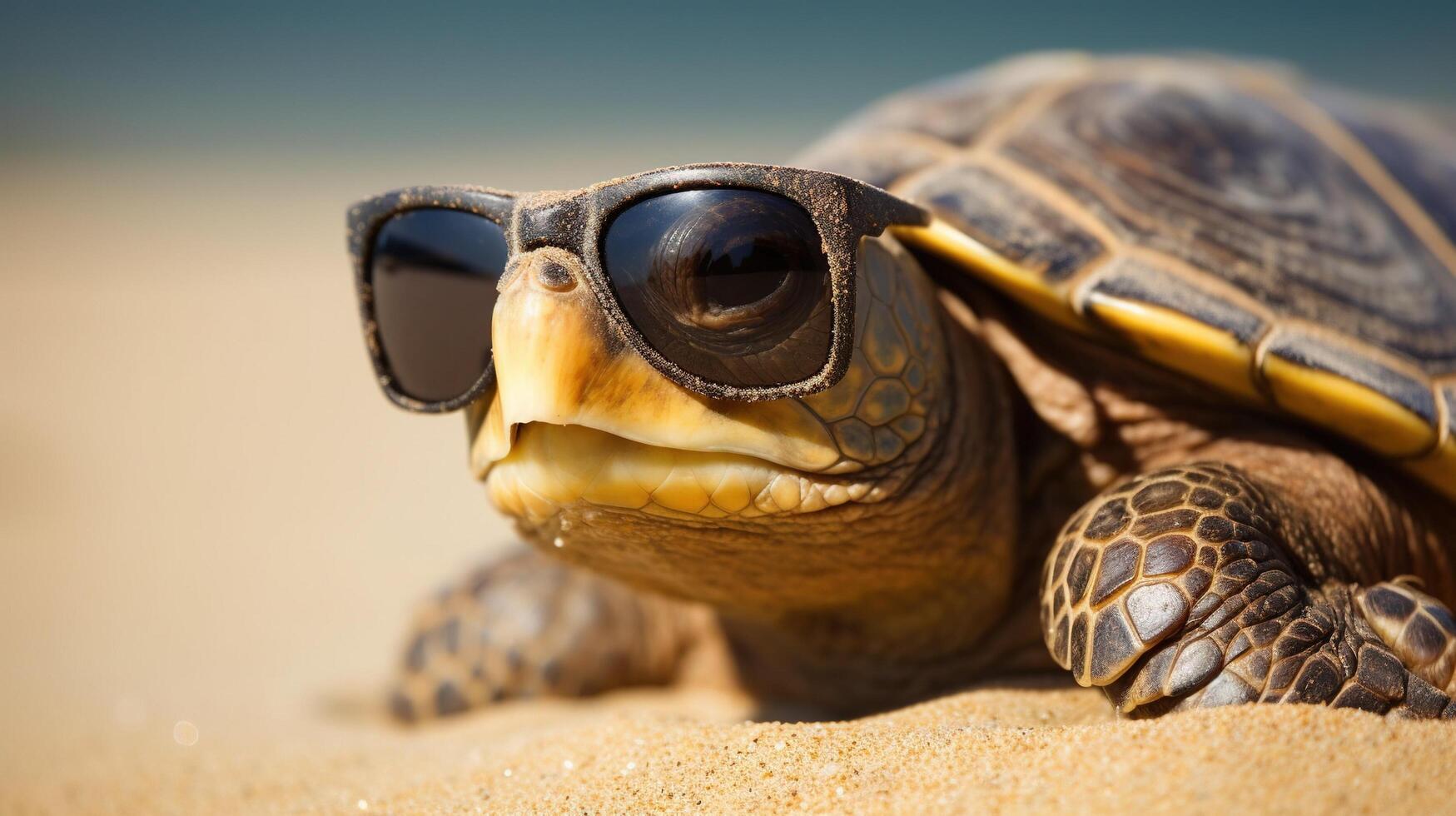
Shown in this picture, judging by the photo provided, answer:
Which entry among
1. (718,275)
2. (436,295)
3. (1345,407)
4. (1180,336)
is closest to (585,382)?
(718,275)

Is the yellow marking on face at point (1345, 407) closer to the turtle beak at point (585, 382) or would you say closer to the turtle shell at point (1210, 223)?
the turtle shell at point (1210, 223)

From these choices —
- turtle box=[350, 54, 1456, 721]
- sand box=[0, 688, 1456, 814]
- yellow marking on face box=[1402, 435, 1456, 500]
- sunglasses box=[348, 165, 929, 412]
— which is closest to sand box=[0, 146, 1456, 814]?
sand box=[0, 688, 1456, 814]

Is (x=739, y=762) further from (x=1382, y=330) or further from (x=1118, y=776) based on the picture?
(x=1382, y=330)

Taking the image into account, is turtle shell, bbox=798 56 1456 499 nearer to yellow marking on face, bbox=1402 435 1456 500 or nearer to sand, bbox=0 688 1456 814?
yellow marking on face, bbox=1402 435 1456 500

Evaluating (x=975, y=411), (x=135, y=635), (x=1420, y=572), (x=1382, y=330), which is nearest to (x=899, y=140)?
(x=975, y=411)

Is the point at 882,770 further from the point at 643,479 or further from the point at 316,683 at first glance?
the point at 316,683

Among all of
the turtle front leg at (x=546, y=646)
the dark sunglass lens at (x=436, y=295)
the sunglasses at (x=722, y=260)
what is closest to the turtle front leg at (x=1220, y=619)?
the sunglasses at (x=722, y=260)
